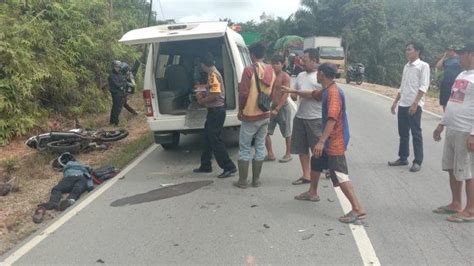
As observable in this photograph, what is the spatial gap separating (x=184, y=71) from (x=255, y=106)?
3.05 m

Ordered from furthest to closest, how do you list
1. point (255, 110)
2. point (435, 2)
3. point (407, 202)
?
1. point (435, 2)
2. point (255, 110)
3. point (407, 202)

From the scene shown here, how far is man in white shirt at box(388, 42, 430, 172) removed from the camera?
272 inches

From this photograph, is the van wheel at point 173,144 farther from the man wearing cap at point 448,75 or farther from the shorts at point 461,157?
the shorts at point 461,157

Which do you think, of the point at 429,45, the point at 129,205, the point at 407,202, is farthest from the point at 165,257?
the point at 429,45

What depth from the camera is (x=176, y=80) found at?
8789 millimetres

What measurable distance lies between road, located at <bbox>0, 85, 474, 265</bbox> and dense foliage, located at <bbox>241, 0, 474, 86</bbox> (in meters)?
36.7

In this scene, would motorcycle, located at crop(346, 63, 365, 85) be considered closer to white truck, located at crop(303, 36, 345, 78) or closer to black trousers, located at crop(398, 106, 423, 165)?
white truck, located at crop(303, 36, 345, 78)

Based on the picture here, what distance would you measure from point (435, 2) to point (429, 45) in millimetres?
11784

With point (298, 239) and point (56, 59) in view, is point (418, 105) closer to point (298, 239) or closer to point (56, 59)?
point (298, 239)

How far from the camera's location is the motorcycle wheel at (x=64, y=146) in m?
8.34

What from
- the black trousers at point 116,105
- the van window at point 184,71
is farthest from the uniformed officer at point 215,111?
the black trousers at point 116,105

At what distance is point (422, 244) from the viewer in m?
4.38

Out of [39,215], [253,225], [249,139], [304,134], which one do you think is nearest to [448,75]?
[304,134]

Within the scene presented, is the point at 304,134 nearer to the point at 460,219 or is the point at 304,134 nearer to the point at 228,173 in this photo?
the point at 228,173
